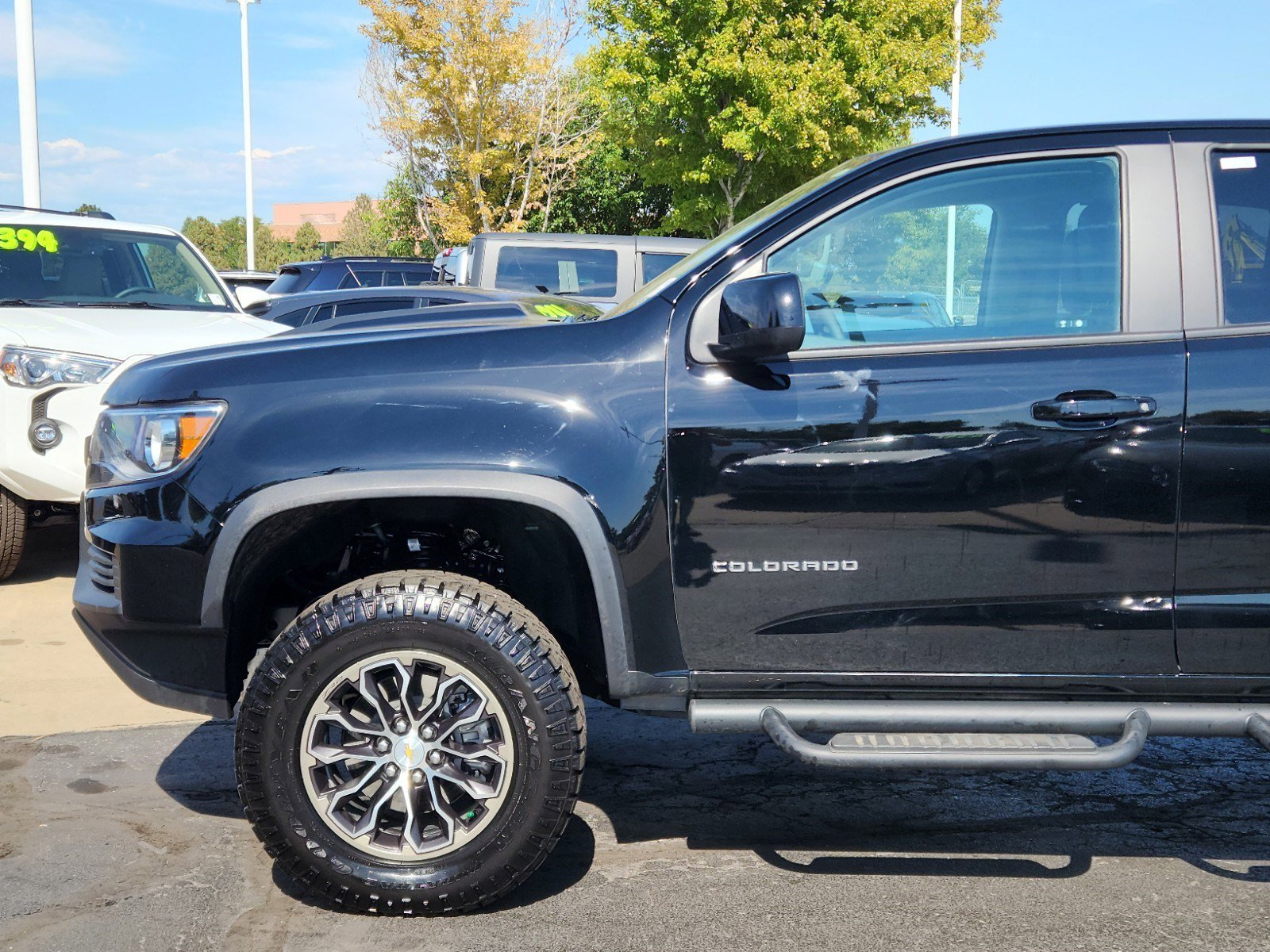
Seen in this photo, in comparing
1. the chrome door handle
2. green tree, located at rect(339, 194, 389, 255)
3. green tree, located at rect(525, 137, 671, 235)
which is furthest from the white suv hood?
green tree, located at rect(339, 194, 389, 255)

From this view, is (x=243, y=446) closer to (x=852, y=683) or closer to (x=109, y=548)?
(x=109, y=548)

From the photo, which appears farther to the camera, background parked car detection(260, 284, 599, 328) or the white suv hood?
background parked car detection(260, 284, 599, 328)

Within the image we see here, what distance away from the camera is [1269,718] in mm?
2938

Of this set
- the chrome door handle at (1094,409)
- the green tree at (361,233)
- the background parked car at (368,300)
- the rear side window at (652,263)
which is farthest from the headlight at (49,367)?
the green tree at (361,233)

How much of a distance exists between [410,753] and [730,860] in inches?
38.9

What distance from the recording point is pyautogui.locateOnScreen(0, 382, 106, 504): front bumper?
19.8 feet

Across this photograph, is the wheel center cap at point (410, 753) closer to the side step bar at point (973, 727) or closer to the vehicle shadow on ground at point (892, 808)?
the vehicle shadow on ground at point (892, 808)

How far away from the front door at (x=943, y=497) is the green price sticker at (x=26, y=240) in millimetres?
5583

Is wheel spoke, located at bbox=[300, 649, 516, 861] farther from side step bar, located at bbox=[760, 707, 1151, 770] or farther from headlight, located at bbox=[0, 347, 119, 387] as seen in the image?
headlight, located at bbox=[0, 347, 119, 387]

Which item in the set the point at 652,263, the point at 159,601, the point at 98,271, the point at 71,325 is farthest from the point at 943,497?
the point at 652,263

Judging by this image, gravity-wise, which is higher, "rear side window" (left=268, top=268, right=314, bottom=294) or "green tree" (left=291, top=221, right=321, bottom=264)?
"green tree" (left=291, top=221, right=321, bottom=264)

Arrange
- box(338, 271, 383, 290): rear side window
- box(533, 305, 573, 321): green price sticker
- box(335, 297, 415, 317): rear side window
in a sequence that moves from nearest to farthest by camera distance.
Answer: box(533, 305, 573, 321): green price sticker → box(335, 297, 415, 317): rear side window → box(338, 271, 383, 290): rear side window

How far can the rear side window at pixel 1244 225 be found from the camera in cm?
304

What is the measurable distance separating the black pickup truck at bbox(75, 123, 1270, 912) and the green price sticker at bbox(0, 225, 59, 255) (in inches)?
187
